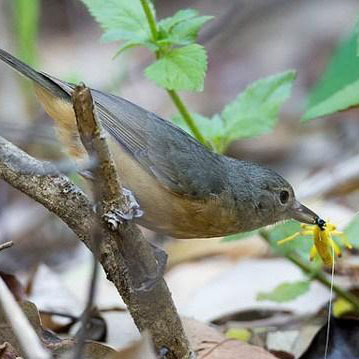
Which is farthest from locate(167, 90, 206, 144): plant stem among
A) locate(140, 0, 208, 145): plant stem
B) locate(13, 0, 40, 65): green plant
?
locate(13, 0, 40, 65): green plant

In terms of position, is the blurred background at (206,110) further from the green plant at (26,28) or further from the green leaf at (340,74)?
the green leaf at (340,74)

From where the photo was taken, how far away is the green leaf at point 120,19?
4465mm

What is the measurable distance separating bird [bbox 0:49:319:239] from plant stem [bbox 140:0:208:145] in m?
0.07

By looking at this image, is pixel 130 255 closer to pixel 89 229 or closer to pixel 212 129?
pixel 89 229

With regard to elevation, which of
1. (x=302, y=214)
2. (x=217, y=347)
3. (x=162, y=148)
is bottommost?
(x=217, y=347)

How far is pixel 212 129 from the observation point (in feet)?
16.1

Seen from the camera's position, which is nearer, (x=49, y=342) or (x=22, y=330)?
(x=22, y=330)

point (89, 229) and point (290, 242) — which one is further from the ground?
point (89, 229)

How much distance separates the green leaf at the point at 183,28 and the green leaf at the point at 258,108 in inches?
21.5

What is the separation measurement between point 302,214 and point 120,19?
1240mm

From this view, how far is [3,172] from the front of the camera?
146 inches

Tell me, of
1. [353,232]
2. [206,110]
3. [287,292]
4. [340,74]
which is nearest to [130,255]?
[353,232]

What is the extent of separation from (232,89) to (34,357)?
7457 millimetres

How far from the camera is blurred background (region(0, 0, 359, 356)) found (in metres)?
5.93
